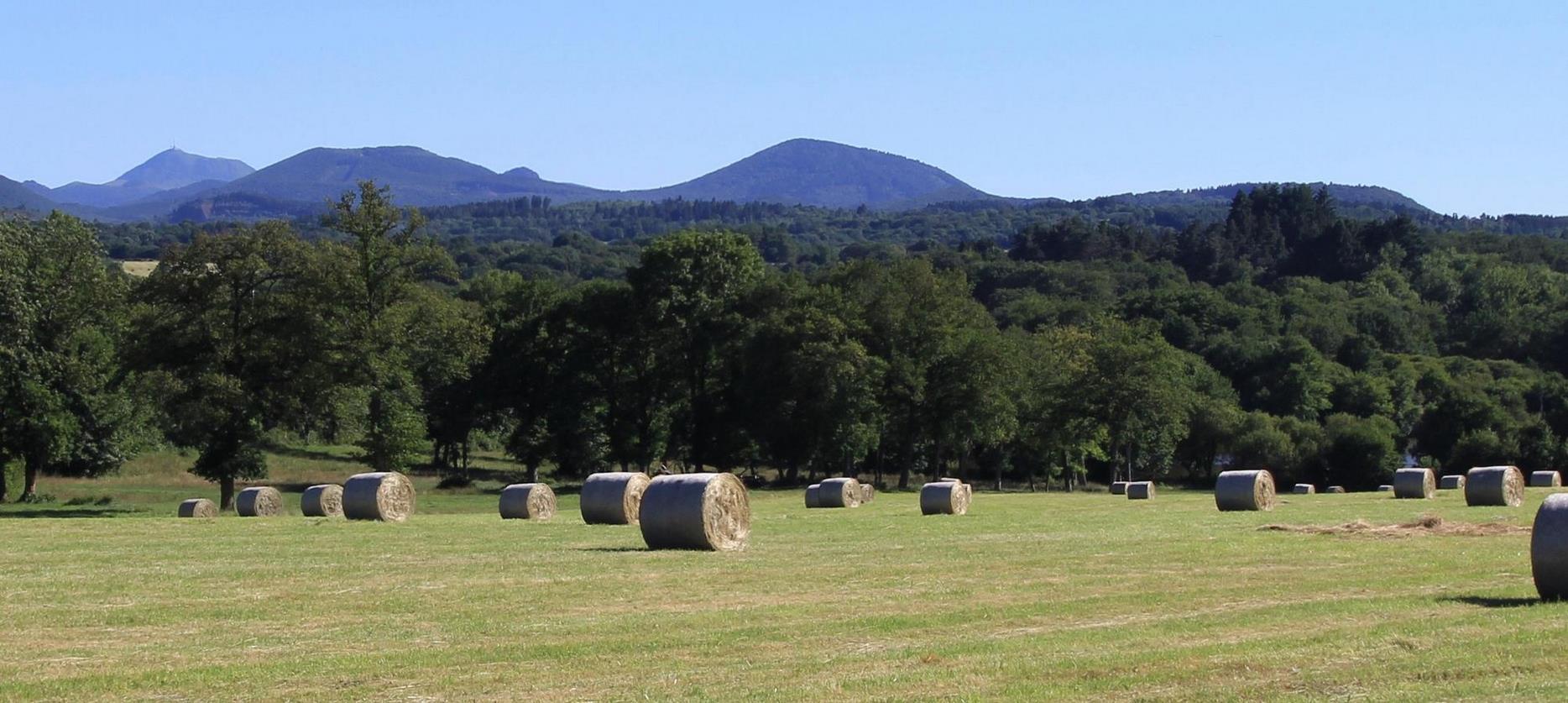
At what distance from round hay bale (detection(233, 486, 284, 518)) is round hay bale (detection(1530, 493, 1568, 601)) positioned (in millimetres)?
36794

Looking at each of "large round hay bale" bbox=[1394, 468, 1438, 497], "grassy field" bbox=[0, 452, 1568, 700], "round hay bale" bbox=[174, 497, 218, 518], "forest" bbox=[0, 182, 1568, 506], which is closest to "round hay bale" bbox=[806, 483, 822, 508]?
"forest" bbox=[0, 182, 1568, 506]

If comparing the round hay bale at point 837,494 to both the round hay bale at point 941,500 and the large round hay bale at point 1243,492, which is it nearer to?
the round hay bale at point 941,500

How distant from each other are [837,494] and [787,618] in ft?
129

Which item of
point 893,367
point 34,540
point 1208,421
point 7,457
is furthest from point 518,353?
point 34,540

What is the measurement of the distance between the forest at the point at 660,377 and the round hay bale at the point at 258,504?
9205 millimetres

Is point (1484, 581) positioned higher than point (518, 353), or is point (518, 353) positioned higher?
point (518, 353)

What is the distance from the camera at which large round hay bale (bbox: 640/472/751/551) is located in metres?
28.8

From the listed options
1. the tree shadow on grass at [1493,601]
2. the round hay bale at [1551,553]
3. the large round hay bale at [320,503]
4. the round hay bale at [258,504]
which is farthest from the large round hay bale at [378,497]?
the round hay bale at [1551,553]

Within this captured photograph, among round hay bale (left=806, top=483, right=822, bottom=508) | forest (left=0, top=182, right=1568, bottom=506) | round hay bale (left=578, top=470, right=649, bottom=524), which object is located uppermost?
forest (left=0, top=182, right=1568, bottom=506)

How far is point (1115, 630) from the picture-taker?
17.3 meters

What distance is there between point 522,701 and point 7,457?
60.0 metres

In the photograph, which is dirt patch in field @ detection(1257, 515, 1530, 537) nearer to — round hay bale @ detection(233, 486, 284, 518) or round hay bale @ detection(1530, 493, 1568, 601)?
round hay bale @ detection(1530, 493, 1568, 601)

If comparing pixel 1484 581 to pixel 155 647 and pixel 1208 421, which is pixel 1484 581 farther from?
pixel 1208 421

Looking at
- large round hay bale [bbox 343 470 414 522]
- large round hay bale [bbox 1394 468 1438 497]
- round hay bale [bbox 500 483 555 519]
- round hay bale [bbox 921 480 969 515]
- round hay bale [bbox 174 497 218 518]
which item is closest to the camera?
large round hay bale [bbox 343 470 414 522]
